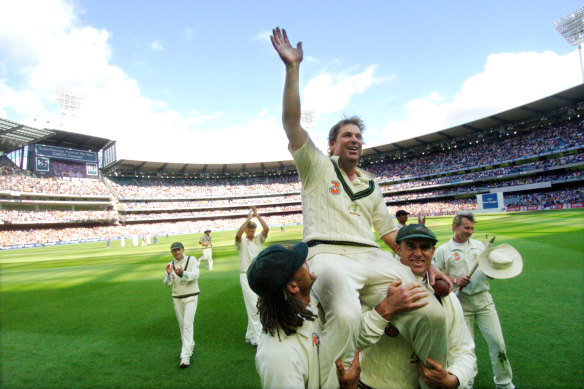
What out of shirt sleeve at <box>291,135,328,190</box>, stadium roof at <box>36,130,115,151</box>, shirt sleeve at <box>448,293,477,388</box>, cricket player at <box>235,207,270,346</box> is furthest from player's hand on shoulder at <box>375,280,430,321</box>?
stadium roof at <box>36,130,115,151</box>

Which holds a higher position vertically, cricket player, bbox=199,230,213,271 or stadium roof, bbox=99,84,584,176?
stadium roof, bbox=99,84,584,176

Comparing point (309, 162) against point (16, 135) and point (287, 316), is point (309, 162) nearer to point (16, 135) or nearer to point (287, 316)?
point (287, 316)

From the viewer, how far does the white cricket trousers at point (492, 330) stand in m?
4.11

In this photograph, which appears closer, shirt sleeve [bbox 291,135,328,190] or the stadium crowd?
shirt sleeve [bbox 291,135,328,190]

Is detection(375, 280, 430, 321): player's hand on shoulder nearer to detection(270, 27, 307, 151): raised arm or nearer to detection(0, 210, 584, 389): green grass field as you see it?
detection(270, 27, 307, 151): raised arm

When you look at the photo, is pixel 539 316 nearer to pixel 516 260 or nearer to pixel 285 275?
pixel 516 260

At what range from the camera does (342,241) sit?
235 centimetres

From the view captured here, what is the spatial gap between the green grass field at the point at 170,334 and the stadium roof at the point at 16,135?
142 ft

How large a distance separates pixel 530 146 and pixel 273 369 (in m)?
59.3

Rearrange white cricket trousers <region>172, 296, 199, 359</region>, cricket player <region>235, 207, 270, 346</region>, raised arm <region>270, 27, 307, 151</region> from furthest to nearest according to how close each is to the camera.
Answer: cricket player <region>235, 207, 270, 346</region>
white cricket trousers <region>172, 296, 199, 359</region>
raised arm <region>270, 27, 307, 151</region>

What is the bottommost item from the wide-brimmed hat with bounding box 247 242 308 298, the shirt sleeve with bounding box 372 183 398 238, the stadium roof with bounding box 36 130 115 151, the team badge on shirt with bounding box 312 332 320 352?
the team badge on shirt with bounding box 312 332 320 352

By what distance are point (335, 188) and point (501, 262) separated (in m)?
2.36

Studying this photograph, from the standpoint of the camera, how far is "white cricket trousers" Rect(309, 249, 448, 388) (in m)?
1.91

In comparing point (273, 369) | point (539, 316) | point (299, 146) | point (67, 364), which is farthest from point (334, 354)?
point (539, 316)
